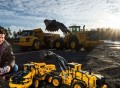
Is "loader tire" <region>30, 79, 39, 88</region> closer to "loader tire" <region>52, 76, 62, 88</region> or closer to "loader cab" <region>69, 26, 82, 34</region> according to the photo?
Result: "loader tire" <region>52, 76, 62, 88</region>

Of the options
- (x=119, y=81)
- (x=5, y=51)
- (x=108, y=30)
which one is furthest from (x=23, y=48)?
(x=108, y=30)

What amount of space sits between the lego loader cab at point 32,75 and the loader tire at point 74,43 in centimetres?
1754

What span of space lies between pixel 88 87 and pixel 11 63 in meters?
4.02

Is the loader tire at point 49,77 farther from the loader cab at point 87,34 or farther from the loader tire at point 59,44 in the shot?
the loader tire at point 59,44

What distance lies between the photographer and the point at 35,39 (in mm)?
29688

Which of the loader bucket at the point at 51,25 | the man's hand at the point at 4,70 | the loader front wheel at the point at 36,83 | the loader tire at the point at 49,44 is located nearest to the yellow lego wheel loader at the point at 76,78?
the loader front wheel at the point at 36,83

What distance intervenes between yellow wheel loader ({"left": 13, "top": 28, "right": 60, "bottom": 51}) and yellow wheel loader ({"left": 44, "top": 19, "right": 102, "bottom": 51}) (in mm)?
1238

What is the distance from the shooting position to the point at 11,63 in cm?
548

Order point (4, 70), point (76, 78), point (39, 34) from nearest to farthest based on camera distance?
1. point (4, 70)
2. point (76, 78)
3. point (39, 34)

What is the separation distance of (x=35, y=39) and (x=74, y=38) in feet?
13.7

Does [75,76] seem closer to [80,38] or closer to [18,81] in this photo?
[18,81]

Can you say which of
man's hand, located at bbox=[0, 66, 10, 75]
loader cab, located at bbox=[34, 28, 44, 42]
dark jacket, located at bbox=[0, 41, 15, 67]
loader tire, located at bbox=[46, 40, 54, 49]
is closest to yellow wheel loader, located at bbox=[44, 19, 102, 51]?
loader tire, located at bbox=[46, 40, 54, 49]

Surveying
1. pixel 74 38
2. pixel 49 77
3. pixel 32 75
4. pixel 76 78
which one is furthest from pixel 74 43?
pixel 76 78

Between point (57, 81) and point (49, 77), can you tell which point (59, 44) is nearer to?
point (49, 77)
